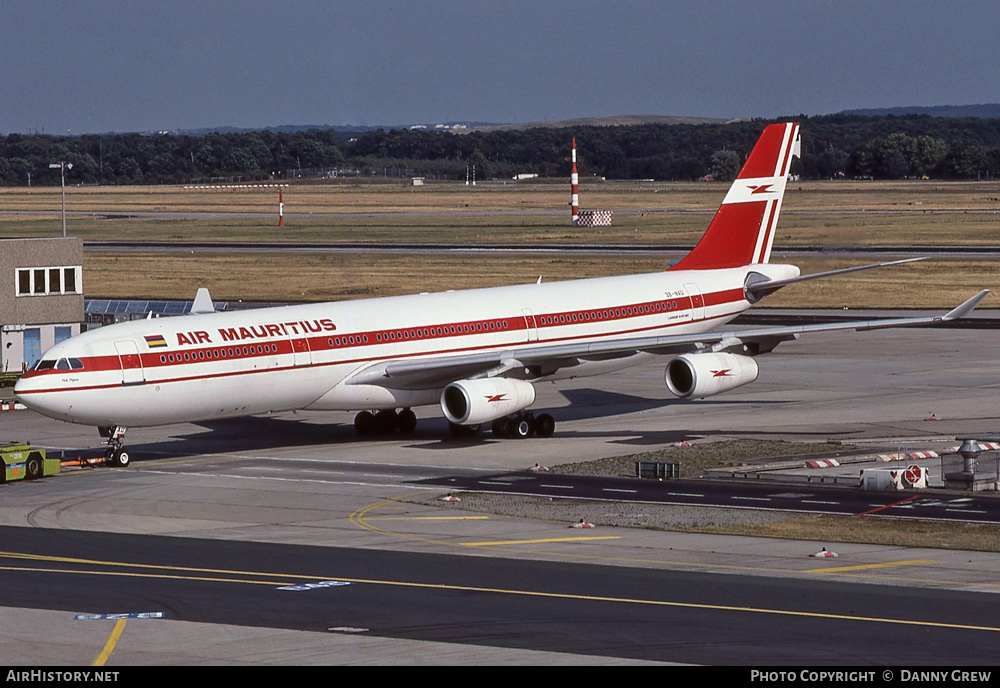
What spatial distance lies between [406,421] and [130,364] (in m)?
11.6

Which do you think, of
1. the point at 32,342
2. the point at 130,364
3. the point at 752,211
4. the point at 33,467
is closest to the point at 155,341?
the point at 130,364

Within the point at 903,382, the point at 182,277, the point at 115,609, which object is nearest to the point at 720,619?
the point at 115,609

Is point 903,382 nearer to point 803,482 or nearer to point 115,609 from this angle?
point 803,482

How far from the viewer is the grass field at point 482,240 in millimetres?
96562

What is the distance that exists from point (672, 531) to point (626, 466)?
9498 mm

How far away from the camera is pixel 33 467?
43.0 metres

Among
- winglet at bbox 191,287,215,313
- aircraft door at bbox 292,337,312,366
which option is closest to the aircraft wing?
aircraft door at bbox 292,337,312,366

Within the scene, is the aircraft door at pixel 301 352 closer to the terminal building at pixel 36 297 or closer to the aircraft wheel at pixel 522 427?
the aircraft wheel at pixel 522 427

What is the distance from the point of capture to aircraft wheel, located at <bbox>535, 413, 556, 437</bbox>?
49.7 metres

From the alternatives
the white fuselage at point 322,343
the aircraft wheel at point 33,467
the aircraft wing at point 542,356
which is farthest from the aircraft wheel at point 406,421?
the aircraft wheel at point 33,467

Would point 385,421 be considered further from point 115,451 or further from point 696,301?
point 696,301

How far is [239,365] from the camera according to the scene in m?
43.8

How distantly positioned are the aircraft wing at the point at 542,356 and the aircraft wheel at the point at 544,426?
1.59 m

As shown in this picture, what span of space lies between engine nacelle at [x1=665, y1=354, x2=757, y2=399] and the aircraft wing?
2.82 ft
